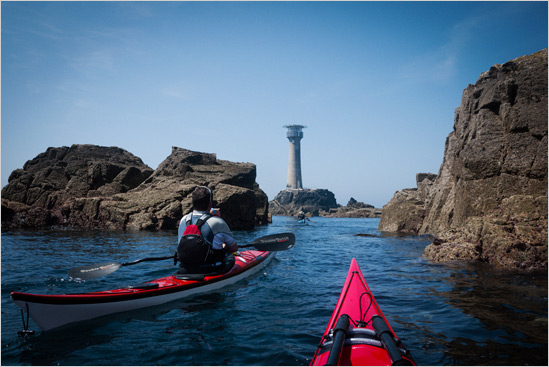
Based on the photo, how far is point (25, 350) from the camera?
3.80 m

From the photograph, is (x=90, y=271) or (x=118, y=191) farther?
(x=118, y=191)

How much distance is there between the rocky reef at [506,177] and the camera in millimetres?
8773

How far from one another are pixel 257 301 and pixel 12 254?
9530mm

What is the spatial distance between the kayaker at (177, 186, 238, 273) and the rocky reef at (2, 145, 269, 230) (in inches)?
601

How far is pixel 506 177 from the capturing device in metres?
10.5

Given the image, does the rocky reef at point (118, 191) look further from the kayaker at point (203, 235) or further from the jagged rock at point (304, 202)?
the jagged rock at point (304, 202)

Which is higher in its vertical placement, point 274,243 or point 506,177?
point 506,177

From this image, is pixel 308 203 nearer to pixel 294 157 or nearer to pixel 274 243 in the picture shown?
pixel 294 157

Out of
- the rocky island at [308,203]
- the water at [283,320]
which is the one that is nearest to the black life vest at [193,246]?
the water at [283,320]

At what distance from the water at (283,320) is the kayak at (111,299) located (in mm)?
138

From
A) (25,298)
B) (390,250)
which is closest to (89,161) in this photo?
(390,250)

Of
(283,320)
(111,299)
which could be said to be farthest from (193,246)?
(283,320)

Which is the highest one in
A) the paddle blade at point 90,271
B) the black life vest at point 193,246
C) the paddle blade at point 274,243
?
the black life vest at point 193,246

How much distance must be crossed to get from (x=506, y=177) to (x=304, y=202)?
88386 millimetres
